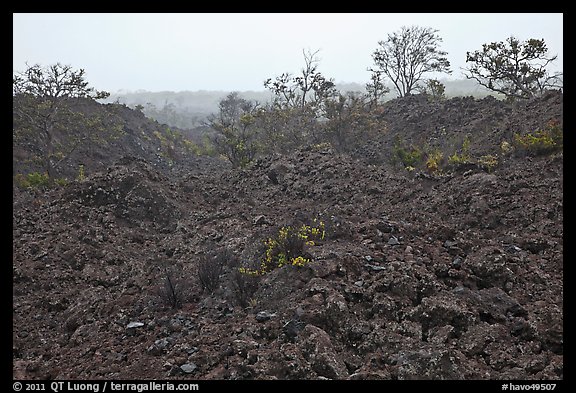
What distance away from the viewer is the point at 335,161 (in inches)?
487

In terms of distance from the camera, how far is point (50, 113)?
1648 centimetres

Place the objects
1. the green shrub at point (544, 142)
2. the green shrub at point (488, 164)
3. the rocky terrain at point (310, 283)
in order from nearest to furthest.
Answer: the rocky terrain at point (310, 283), the green shrub at point (544, 142), the green shrub at point (488, 164)

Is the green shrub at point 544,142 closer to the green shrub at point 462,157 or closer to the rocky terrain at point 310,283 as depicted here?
the rocky terrain at point 310,283

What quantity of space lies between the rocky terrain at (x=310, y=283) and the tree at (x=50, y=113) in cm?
714

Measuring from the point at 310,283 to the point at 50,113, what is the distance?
15.9 metres

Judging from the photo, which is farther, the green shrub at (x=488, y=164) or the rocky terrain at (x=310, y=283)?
the green shrub at (x=488, y=164)

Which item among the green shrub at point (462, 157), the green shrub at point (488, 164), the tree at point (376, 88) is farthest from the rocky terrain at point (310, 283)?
the tree at point (376, 88)

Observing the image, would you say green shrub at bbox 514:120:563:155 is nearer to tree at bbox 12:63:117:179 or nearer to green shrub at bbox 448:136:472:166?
green shrub at bbox 448:136:472:166

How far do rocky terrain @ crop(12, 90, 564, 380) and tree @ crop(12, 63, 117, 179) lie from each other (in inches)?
281

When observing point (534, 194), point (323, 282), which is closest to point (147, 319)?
point (323, 282)

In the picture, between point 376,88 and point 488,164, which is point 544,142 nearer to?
point 488,164

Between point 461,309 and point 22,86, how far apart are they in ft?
61.1

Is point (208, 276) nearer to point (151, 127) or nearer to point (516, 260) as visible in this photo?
point (516, 260)

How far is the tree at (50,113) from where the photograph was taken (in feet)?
53.2
